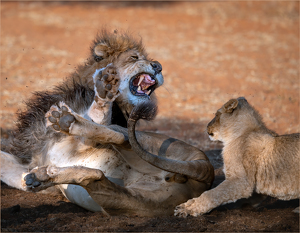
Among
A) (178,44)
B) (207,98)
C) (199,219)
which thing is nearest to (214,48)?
(178,44)

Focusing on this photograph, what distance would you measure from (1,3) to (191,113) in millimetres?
14397

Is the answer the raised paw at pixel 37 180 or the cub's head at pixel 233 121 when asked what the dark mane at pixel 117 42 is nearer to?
the cub's head at pixel 233 121

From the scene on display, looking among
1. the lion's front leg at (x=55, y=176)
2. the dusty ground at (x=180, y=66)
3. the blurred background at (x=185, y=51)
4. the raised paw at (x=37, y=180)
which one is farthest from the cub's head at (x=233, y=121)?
the raised paw at (x=37, y=180)

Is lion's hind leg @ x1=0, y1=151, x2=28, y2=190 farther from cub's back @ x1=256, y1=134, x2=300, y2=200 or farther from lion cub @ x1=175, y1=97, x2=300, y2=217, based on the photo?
cub's back @ x1=256, y1=134, x2=300, y2=200

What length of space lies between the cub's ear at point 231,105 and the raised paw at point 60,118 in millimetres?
1292

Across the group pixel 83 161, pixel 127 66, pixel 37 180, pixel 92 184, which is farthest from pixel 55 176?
pixel 127 66

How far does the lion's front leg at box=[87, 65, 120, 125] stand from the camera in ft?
10.4

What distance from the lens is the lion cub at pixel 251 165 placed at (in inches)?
120

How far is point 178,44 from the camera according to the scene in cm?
1287

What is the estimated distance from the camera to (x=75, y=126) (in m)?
3.01

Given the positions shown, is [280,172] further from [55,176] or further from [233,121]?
[55,176]

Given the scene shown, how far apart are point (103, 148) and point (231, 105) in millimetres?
1105

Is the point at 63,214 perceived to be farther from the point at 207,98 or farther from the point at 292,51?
the point at 292,51

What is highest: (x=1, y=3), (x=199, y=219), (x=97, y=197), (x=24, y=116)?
(x=1, y=3)
